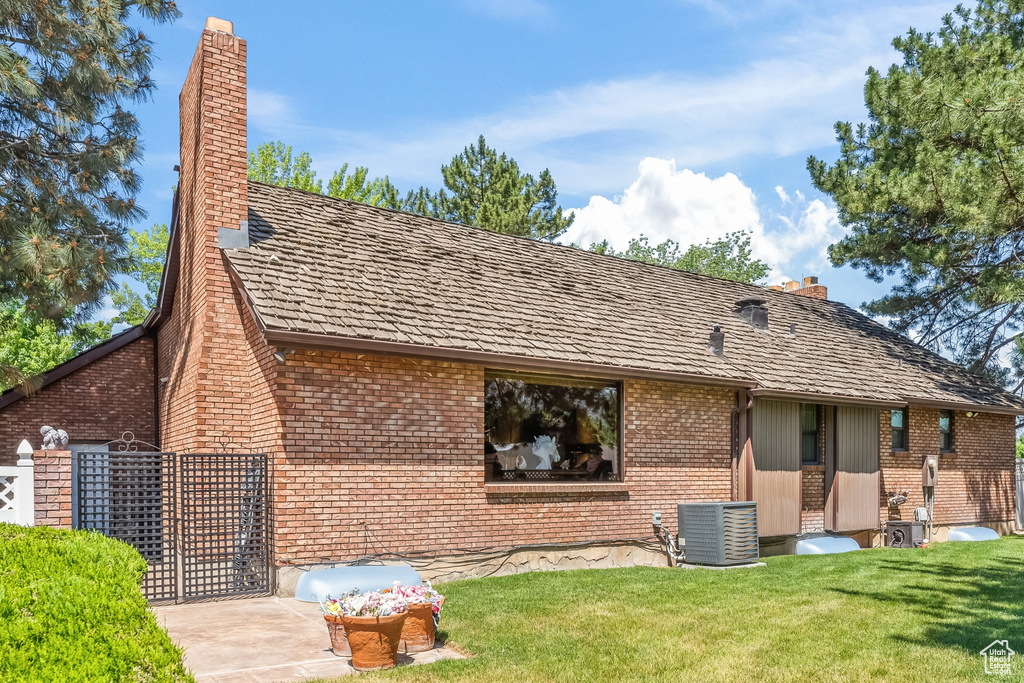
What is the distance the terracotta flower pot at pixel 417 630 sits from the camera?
23.7 ft

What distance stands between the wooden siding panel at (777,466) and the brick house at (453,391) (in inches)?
2.2

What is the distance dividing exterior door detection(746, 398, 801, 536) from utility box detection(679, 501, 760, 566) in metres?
1.53

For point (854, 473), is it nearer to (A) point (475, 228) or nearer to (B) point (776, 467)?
(B) point (776, 467)

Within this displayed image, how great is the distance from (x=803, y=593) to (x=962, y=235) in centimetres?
1272

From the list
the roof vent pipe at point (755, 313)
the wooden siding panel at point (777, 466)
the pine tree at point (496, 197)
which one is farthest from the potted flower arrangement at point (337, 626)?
the pine tree at point (496, 197)

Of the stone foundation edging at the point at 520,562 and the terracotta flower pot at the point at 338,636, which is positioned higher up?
the terracotta flower pot at the point at 338,636

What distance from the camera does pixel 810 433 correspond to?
53.7 feet

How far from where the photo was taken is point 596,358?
12859 millimetres

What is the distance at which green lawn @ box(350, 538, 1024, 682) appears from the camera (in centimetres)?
663

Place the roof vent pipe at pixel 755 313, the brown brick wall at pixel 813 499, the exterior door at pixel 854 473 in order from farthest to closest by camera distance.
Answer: the roof vent pipe at pixel 755 313 < the exterior door at pixel 854 473 < the brown brick wall at pixel 813 499

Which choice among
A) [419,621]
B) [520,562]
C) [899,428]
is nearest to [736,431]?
[520,562]

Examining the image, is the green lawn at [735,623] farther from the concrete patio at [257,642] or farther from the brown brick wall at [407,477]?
the brown brick wall at [407,477]

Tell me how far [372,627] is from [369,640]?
11cm

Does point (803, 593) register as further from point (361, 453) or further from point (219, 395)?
point (219, 395)
